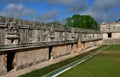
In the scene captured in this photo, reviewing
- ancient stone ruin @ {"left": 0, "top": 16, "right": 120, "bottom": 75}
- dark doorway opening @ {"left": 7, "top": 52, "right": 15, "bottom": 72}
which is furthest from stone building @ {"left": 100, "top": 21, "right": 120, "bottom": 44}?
dark doorway opening @ {"left": 7, "top": 52, "right": 15, "bottom": 72}

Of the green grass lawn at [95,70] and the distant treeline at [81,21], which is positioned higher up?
the distant treeline at [81,21]

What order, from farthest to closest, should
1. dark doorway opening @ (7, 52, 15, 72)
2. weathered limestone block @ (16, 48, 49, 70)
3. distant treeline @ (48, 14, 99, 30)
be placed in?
distant treeline @ (48, 14, 99, 30)
weathered limestone block @ (16, 48, 49, 70)
dark doorway opening @ (7, 52, 15, 72)

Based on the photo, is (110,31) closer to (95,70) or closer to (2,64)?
(95,70)

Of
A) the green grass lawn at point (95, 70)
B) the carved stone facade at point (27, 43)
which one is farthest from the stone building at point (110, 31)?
the green grass lawn at point (95, 70)

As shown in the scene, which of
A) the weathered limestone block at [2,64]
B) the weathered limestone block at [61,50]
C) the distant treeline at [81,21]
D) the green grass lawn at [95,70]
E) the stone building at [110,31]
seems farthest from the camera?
the distant treeline at [81,21]

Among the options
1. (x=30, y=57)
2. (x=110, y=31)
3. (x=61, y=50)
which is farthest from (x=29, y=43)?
(x=110, y=31)

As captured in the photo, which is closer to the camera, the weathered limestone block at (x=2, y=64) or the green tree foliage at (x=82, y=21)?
the weathered limestone block at (x=2, y=64)

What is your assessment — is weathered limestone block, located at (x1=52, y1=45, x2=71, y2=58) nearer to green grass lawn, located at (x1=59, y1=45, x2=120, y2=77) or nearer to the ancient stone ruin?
the ancient stone ruin

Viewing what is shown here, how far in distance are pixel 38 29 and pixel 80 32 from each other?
31.1 ft

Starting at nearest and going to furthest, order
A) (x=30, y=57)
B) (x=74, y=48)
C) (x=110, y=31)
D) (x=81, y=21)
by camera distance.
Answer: (x=30, y=57)
(x=74, y=48)
(x=110, y=31)
(x=81, y=21)

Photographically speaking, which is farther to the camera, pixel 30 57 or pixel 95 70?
pixel 30 57

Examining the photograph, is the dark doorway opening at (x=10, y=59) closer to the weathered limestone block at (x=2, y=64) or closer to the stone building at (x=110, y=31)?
the weathered limestone block at (x=2, y=64)

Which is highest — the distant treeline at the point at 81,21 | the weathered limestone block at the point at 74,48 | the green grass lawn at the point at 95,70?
the distant treeline at the point at 81,21

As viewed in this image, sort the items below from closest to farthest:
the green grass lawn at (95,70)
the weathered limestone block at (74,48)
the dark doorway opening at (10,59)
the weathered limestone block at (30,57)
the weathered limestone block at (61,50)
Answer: the green grass lawn at (95,70)
the dark doorway opening at (10,59)
the weathered limestone block at (30,57)
the weathered limestone block at (61,50)
the weathered limestone block at (74,48)
